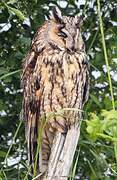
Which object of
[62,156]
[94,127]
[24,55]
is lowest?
[62,156]

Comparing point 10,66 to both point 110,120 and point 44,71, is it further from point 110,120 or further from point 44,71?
point 110,120

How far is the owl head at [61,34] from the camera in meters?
1.94

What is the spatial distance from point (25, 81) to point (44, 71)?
0.07 metres

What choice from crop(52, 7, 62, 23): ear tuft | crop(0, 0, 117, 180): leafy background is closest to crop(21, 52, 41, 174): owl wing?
crop(52, 7, 62, 23): ear tuft

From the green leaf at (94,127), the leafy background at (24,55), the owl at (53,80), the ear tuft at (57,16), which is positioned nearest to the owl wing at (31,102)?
the owl at (53,80)

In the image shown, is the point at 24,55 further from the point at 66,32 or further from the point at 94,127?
the point at 94,127

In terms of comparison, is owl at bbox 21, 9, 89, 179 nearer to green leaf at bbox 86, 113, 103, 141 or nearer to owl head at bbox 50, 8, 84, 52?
owl head at bbox 50, 8, 84, 52

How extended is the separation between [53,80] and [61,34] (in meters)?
0.15

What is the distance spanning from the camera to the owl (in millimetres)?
1916

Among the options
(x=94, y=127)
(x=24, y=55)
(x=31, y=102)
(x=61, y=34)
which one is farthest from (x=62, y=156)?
(x=24, y=55)

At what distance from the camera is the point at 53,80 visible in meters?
1.94

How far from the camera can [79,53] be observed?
2.00 m

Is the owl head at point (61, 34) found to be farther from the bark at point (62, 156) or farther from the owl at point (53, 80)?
the bark at point (62, 156)

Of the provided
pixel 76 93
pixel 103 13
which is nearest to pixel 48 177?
pixel 76 93
